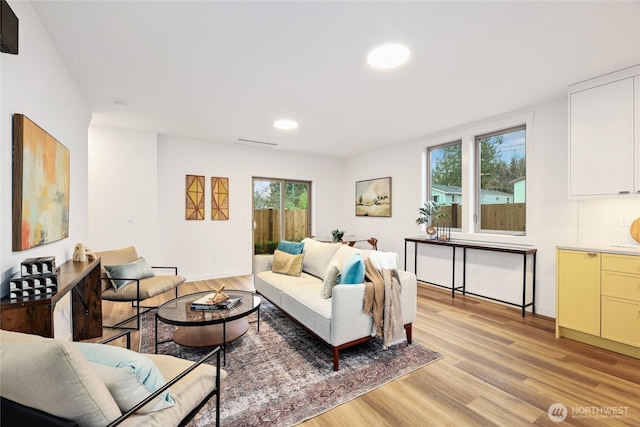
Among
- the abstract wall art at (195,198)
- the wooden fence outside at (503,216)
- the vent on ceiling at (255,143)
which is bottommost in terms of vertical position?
the wooden fence outside at (503,216)

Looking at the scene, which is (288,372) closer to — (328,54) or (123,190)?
(328,54)

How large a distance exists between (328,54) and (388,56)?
50 cm

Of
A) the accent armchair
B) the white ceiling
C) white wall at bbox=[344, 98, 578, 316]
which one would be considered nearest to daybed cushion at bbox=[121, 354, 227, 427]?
the accent armchair

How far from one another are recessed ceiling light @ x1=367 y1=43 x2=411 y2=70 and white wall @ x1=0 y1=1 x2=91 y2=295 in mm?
2294

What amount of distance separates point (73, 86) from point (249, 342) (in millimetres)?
3041

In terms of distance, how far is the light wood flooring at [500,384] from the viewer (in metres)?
1.79

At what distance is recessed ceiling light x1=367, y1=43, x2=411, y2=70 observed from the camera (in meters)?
2.26

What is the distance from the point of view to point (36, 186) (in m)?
1.86

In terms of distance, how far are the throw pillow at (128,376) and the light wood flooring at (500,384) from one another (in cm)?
99

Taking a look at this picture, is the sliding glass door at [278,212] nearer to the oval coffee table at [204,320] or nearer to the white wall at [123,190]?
the white wall at [123,190]

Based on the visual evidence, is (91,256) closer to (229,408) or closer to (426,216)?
(229,408)

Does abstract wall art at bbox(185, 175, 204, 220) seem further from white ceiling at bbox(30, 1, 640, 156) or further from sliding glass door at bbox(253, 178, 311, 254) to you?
white ceiling at bbox(30, 1, 640, 156)

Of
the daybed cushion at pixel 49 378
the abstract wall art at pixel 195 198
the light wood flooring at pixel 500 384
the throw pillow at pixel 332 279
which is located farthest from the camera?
the abstract wall art at pixel 195 198

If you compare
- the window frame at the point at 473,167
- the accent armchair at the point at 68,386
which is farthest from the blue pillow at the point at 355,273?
the window frame at the point at 473,167
